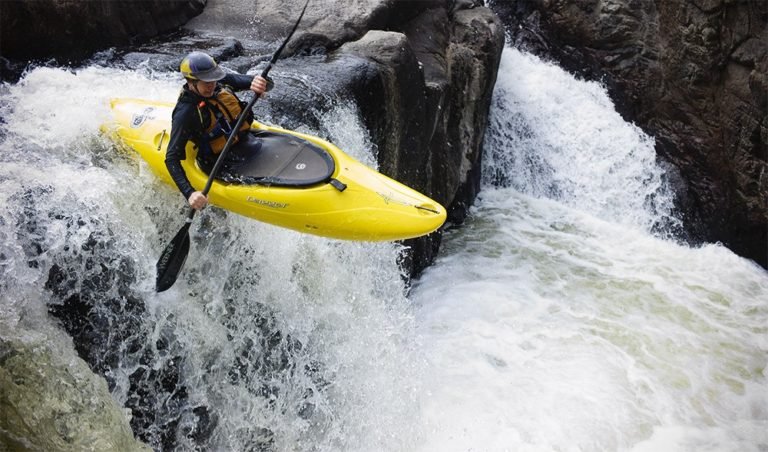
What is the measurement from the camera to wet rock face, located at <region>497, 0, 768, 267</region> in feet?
20.3

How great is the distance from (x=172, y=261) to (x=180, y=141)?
69 centimetres

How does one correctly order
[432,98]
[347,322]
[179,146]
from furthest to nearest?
1. [432,98]
2. [347,322]
3. [179,146]

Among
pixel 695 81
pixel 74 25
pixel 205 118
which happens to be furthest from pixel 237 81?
pixel 695 81

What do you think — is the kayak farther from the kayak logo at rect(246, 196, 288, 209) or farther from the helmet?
the helmet

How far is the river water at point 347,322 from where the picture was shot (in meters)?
3.21

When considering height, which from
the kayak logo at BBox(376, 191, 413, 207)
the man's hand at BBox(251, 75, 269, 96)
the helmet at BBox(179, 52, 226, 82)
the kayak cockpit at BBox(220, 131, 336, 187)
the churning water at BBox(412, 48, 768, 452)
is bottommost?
the churning water at BBox(412, 48, 768, 452)

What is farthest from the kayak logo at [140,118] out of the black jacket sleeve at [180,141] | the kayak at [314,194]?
the black jacket sleeve at [180,141]

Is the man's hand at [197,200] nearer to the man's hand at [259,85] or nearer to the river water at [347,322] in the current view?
the river water at [347,322]

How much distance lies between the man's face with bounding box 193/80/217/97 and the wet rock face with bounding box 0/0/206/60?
266 centimetres

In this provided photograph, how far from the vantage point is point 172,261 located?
126 inches

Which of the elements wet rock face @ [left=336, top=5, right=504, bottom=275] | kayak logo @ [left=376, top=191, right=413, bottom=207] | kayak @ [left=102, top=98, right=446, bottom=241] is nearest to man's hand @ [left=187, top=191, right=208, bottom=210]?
kayak @ [left=102, top=98, right=446, bottom=241]

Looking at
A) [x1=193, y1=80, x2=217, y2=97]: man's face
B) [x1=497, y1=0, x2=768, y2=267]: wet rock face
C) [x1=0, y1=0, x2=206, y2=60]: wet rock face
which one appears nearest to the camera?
[x1=193, y1=80, x2=217, y2=97]: man's face

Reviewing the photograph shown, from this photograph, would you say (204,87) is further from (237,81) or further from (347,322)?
(347,322)

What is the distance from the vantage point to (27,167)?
3455 millimetres
